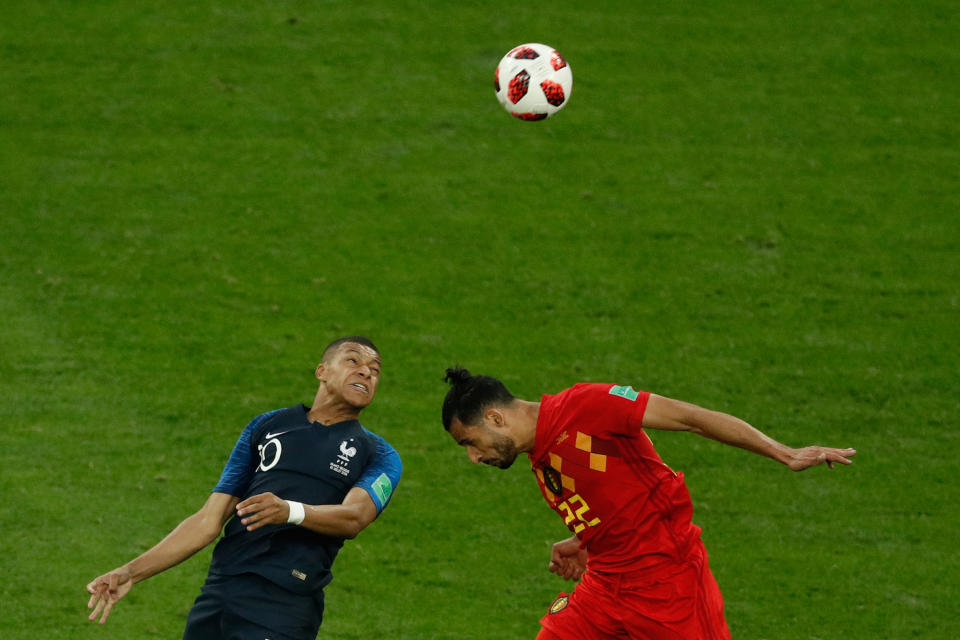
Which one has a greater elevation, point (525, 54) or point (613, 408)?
point (525, 54)

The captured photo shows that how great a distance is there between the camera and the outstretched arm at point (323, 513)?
5.14 m

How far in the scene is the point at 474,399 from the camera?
5.36 m

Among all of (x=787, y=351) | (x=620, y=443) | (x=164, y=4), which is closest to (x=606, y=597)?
(x=620, y=443)

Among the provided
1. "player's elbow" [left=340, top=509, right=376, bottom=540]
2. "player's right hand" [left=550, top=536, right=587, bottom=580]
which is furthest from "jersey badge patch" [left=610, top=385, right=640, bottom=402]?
"player's elbow" [left=340, top=509, right=376, bottom=540]

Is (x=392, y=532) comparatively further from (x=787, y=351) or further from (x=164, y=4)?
(x=164, y=4)

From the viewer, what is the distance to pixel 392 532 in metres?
9.10

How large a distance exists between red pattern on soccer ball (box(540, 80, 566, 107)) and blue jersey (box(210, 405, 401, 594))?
418cm

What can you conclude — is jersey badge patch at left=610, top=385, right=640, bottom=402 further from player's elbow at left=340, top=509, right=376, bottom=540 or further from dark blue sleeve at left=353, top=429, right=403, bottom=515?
player's elbow at left=340, top=509, right=376, bottom=540

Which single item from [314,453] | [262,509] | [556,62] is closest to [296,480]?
[314,453]

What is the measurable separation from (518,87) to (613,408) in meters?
4.60

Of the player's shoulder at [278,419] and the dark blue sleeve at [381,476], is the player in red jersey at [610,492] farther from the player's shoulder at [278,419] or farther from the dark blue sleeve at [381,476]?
the player's shoulder at [278,419]

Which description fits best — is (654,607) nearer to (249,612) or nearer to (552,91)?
(249,612)

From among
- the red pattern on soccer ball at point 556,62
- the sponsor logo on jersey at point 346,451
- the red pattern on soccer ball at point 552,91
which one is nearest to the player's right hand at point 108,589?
the sponsor logo on jersey at point 346,451

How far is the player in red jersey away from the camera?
5.34 meters
